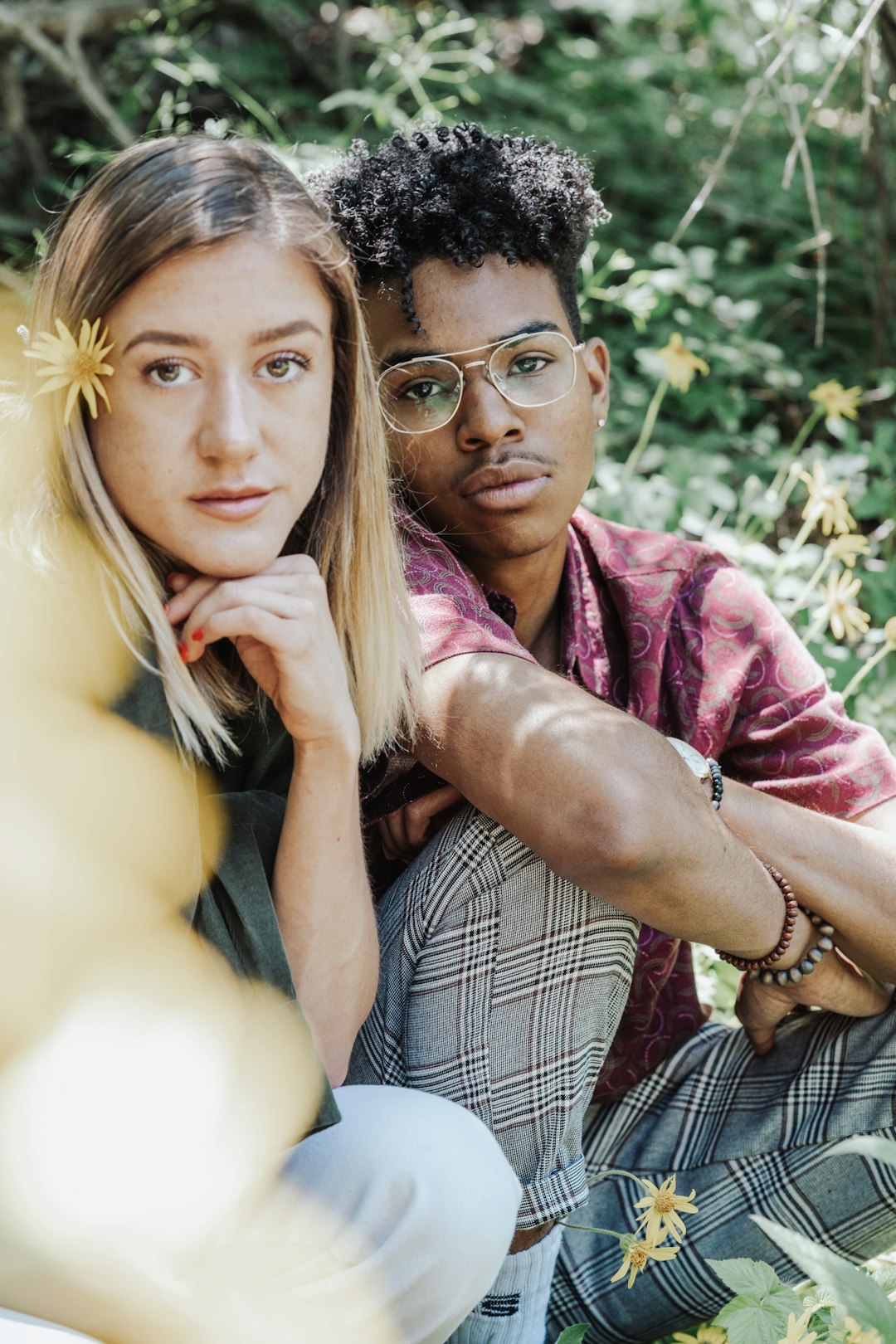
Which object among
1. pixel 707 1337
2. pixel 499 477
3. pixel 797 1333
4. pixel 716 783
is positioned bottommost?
pixel 707 1337

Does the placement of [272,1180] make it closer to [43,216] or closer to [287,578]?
[287,578]

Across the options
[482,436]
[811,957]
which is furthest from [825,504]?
[811,957]

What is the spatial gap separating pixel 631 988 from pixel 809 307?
328 cm

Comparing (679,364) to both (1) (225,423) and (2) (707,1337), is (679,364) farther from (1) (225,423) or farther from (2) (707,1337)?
(2) (707,1337)

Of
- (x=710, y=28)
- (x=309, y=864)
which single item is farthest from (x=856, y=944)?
(x=710, y=28)

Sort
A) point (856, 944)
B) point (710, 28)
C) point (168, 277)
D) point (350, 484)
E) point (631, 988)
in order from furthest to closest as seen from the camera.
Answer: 1. point (710, 28)
2. point (631, 988)
3. point (856, 944)
4. point (350, 484)
5. point (168, 277)

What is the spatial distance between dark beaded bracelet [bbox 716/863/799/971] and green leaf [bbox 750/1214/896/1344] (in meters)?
0.74

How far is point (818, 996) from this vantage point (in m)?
→ 2.22

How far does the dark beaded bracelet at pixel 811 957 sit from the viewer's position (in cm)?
219

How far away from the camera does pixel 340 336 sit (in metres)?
1.90

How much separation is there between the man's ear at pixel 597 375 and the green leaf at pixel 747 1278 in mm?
1476

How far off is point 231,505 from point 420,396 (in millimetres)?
743

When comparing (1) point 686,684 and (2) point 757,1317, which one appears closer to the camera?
(2) point 757,1317

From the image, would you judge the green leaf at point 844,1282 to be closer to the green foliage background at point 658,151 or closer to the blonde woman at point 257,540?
the blonde woman at point 257,540
